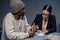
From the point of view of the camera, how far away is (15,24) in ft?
6.78

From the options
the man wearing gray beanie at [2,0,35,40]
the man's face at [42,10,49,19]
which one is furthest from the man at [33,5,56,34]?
the man wearing gray beanie at [2,0,35,40]

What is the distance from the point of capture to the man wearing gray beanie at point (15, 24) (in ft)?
6.30

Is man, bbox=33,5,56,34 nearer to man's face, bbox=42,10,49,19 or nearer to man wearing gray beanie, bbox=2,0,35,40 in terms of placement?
man's face, bbox=42,10,49,19

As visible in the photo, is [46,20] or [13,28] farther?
[46,20]

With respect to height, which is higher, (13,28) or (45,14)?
(45,14)

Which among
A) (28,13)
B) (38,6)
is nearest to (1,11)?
(28,13)

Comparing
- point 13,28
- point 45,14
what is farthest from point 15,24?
point 45,14

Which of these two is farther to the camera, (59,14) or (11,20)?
(59,14)

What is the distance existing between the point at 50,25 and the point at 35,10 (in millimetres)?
1603

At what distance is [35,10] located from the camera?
4359 mm

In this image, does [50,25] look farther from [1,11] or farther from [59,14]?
[1,11]

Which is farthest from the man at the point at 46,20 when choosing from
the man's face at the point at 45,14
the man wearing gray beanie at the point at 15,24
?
the man wearing gray beanie at the point at 15,24

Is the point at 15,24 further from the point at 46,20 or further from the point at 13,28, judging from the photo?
the point at 46,20

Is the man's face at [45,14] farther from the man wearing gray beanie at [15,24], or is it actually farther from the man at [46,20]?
the man wearing gray beanie at [15,24]
